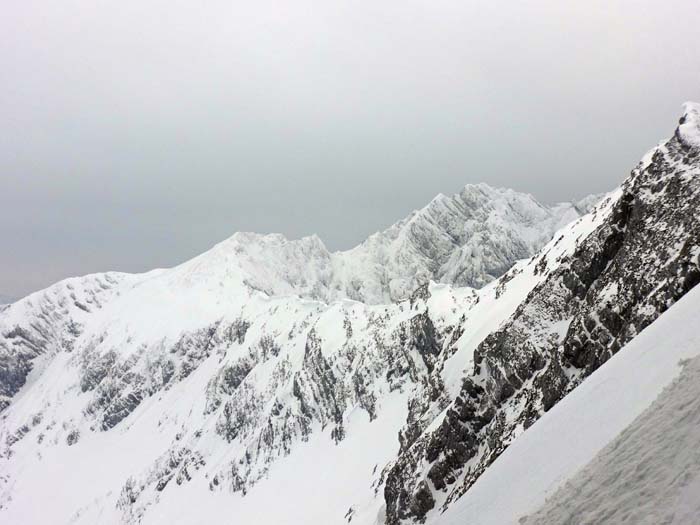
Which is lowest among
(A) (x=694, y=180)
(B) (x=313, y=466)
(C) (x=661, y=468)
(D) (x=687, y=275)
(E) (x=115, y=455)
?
(C) (x=661, y=468)

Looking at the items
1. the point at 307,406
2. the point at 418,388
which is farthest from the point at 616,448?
the point at 307,406

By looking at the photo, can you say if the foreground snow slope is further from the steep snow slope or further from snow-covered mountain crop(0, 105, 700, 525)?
the steep snow slope

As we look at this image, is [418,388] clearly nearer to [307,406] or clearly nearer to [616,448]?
[307,406]

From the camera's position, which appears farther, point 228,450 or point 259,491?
point 228,450

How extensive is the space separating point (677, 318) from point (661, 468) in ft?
28.1

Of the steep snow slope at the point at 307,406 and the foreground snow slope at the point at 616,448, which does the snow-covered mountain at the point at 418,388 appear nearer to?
the foreground snow slope at the point at 616,448

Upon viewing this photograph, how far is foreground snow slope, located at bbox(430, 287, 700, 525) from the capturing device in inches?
344

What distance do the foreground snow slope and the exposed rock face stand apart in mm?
8122

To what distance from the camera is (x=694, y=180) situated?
25.6 meters

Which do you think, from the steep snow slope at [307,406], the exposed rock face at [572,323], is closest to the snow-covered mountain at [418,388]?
the exposed rock face at [572,323]

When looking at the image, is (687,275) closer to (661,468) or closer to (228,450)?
(661,468)

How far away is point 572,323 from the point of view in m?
29.6

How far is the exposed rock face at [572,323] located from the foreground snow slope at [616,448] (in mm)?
8122

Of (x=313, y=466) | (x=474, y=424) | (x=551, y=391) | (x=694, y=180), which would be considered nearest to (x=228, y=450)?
(x=313, y=466)
